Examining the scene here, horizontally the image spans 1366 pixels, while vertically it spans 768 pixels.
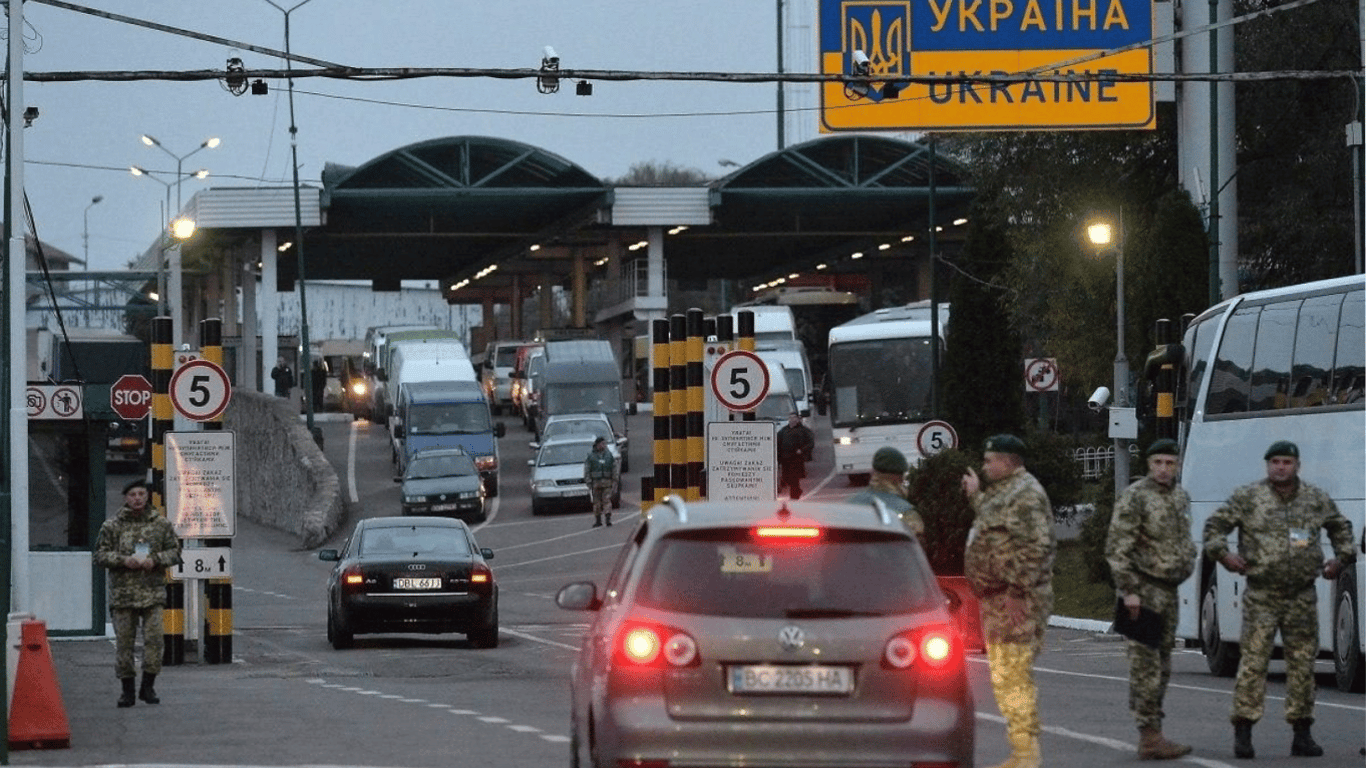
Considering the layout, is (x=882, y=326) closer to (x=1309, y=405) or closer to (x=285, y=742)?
(x=1309, y=405)

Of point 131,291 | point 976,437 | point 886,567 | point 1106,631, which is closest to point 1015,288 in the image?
point 976,437

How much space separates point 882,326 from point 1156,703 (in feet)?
139

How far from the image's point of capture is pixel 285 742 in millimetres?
14789

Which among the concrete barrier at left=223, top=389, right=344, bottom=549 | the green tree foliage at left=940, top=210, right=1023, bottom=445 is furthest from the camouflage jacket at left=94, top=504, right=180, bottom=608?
the green tree foliage at left=940, top=210, right=1023, bottom=445

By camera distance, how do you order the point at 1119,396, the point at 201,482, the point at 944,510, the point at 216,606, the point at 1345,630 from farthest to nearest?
1. the point at 1119,396
2. the point at 944,510
3. the point at 216,606
4. the point at 201,482
5. the point at 1345,630

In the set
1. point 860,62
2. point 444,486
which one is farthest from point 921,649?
point 444,486

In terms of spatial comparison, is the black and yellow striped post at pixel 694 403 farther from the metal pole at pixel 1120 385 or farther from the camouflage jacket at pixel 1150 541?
the camouflage jacket at pixel 1150 541

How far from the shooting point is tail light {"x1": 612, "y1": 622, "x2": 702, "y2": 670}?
9789mm

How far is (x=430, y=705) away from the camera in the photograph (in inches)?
699

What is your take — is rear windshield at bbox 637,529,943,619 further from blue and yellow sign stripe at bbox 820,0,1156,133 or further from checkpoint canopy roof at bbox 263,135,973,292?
checkpoint canopy roof at bbox 263,135,973,292

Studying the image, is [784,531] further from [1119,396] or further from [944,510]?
[1119,396]

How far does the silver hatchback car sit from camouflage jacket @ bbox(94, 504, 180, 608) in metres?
9.32

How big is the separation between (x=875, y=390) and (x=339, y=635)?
A: 2924 centimetres

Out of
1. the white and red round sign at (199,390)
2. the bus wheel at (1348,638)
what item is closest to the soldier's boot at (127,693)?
the white and red round sign at (199,390)
